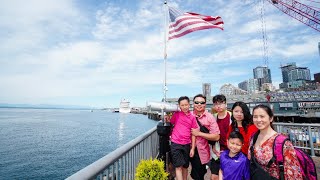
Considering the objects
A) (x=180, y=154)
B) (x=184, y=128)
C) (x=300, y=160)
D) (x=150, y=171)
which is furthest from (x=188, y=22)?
(x=300, y=160)

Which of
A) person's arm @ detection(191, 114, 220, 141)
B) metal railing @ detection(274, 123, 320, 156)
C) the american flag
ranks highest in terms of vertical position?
the american flag

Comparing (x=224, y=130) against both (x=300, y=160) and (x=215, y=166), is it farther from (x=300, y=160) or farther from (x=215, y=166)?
(x=300, y=160)

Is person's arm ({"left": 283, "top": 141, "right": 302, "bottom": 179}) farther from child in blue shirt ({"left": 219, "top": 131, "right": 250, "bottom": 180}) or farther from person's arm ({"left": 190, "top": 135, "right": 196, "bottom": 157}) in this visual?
person's arm ({"left": 190, "top": 135, "right": 196, "bottom": 157})

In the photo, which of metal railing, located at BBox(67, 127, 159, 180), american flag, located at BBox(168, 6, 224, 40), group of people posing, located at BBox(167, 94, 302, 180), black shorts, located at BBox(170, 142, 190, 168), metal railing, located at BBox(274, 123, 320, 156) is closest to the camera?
metal railing, located at BBox(67, 127, 159, 180)

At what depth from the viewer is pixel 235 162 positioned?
335 centimetres

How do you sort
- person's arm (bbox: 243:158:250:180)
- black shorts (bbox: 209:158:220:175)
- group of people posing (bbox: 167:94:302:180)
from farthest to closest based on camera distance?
black shorts (bbox: 209:158:220:175) < person's arm (bbox: 243:158:250:180) < group of people posing (bbox: 167:94:302:180)

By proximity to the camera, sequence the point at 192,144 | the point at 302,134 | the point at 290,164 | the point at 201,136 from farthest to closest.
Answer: the point at 302,134 < the point at 192,144 < the point at 201,136 < the point at 290,164

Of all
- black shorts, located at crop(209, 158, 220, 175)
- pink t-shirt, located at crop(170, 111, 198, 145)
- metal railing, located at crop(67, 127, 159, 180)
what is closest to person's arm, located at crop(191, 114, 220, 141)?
pink t-shirt, located at crop(170, 111, 198, 145)

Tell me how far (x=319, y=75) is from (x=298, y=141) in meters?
184

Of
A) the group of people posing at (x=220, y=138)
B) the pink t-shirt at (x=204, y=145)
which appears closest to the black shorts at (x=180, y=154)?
the group of people posing at (x=220, y=138)

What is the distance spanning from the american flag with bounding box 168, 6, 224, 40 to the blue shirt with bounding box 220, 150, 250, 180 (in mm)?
5496

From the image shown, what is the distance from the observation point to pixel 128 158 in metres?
4.24

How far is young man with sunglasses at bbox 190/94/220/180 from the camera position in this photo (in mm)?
4578

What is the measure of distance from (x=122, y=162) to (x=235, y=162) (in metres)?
1.81
